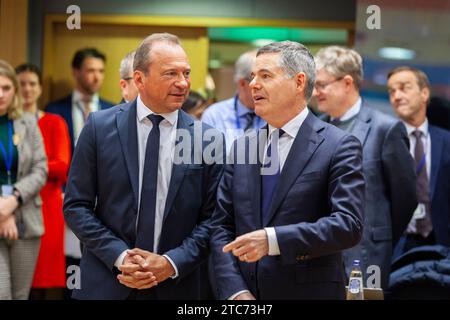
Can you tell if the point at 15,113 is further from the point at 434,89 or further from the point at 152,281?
the point at 434,89

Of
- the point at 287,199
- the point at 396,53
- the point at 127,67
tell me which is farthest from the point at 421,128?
the point at 287,199

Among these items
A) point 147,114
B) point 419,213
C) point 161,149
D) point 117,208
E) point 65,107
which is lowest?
point 419,213

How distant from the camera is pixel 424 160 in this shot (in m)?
4.90

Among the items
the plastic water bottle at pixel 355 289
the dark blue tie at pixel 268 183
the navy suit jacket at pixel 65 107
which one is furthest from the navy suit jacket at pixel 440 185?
the navy suit jacket at pixel 65 107

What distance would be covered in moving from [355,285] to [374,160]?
35.8 inches

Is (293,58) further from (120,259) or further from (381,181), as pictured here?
(381,181)

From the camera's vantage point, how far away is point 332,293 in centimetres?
301

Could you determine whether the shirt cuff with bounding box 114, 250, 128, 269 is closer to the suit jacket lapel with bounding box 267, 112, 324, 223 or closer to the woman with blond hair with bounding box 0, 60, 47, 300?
the suit jacket lapel with bounding box 267, 112, 324, 223

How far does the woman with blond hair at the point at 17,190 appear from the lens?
15.0 ft

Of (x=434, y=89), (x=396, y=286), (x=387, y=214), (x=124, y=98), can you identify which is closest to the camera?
(x=124, y=98)

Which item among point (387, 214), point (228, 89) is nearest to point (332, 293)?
point (387, 214)

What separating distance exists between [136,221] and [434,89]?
10.4 ft

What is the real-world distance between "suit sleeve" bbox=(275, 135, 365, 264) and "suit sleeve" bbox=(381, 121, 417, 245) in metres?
1.05

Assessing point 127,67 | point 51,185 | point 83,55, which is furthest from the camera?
point 83,55
